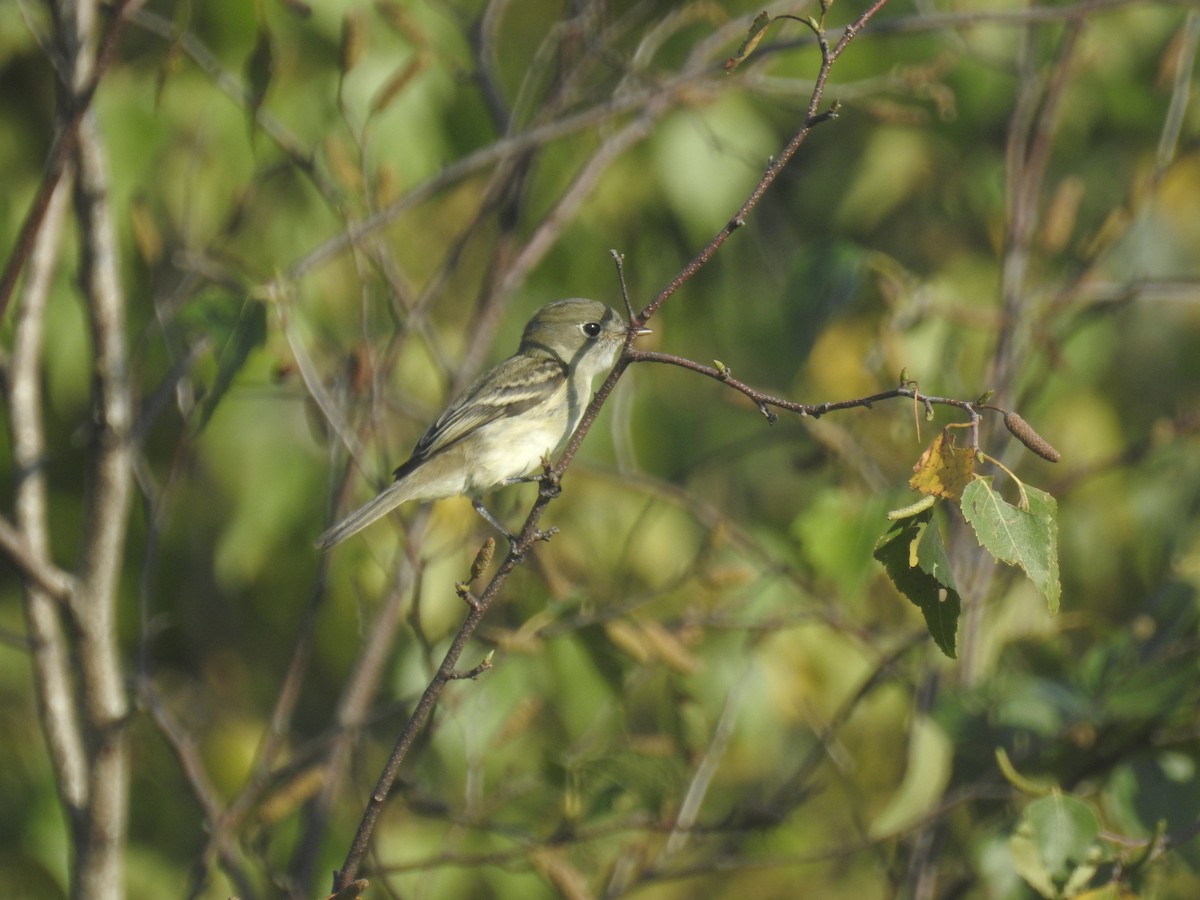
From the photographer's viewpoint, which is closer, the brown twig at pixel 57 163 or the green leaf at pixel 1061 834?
the brown twig at pixel 57 163

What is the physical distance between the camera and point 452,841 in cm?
444

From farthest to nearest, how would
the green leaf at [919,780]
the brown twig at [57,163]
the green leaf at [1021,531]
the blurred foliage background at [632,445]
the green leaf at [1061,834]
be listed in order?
the green leaf at [919,780], the blurred foliage background at [632,445], the green leaf at [1061,834], the brown twig at [57,163], the green leaf at [1021,531]

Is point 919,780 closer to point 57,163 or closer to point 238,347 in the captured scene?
point 238,347

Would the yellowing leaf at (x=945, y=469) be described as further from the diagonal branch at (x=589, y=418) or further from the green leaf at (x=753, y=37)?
the green leaf at (x=753, y=37)

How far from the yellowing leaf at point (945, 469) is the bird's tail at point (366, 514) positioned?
2.07 m

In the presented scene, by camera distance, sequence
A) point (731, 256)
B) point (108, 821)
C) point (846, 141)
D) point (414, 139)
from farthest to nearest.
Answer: point (846, 141)
point (731, 256)
point (414, 139)
point (108, 821)

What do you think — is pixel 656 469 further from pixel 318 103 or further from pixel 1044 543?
pixel 1044 543

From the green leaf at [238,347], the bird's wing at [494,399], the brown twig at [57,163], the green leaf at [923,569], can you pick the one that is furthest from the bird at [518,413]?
the green leaf at [923,569]

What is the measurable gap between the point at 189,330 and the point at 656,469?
2.11 metres

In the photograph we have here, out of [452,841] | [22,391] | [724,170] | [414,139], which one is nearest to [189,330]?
[22,391]

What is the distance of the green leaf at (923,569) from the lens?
240cm

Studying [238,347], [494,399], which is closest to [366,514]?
[494,399]

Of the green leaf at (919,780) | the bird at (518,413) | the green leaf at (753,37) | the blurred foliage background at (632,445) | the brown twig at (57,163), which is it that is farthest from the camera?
the bird at (518,413)

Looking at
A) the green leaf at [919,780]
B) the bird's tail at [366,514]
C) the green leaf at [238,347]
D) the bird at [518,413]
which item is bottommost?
the green leaf at [919,780]
